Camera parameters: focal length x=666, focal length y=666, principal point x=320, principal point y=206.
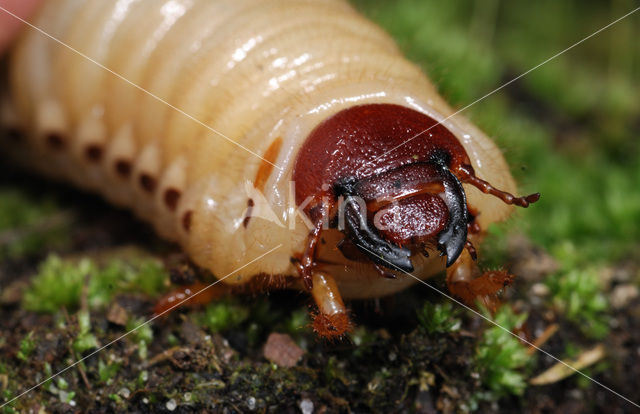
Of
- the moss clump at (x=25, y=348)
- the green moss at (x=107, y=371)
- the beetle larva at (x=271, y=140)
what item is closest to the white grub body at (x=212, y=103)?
the beetle larva at (x=271, y=140)

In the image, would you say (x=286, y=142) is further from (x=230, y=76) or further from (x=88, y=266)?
(x=88, y=266)

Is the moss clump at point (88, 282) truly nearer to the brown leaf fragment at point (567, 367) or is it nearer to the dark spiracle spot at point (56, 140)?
the dark spiracle spot at point (56, 140)

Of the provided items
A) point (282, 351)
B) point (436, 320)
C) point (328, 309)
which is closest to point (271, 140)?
point (328, 309)

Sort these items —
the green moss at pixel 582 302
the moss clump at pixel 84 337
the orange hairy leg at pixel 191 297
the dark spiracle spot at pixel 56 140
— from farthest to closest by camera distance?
the dark spiracle spot at pixel 56 140, the green moss at pixel 582 302, the orange hairy leg at pixel 191 297, the moss clump at pixel 84 337

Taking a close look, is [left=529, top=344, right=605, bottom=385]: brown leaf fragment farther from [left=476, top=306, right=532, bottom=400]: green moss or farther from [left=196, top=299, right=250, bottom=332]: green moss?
[left=196, top=299, right=250, bottom=332]: green moss

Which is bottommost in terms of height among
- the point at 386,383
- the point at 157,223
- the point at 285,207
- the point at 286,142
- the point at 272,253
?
the point at 386,383

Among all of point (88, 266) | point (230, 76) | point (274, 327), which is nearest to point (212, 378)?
point (274, 327)

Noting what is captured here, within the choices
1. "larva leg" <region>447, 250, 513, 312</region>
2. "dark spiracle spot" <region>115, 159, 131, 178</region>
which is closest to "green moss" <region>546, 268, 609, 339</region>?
"larva leg" <region>447, 250, 513, 312</region>
